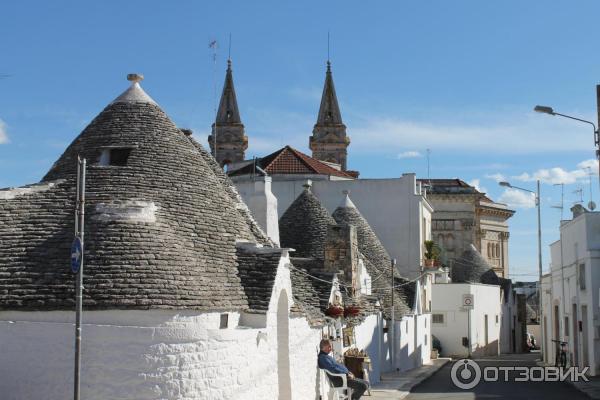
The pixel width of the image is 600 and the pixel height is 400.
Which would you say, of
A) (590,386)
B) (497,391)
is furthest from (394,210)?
(497,391)

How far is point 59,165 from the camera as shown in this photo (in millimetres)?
16422

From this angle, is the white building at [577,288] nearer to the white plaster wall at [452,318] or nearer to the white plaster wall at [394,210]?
the white plaster wall at [394,210]

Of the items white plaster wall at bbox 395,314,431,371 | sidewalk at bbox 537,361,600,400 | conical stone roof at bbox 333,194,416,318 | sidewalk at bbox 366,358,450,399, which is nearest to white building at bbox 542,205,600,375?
sidewalk at bbox 537,361,600,400

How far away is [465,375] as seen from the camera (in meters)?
32.2

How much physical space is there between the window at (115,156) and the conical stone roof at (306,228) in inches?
439

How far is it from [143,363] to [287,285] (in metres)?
4.59

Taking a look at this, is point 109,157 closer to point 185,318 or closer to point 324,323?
point 185,318

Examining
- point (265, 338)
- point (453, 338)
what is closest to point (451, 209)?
point (453, 338)

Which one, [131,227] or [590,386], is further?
[590,386]

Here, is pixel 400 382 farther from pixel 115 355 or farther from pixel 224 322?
pixel 115 355

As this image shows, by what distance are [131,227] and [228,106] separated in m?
71.4

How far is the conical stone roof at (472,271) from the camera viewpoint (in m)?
58.5

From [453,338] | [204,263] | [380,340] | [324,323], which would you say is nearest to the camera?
[204,263]

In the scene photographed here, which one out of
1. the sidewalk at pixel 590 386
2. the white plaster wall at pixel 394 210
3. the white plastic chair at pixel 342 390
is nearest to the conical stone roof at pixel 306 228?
the white plastic chair at pixel 342 390
